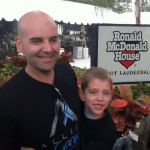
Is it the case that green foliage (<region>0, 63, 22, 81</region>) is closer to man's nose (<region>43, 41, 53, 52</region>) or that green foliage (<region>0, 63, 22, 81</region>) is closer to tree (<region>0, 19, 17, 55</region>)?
man's nose (<region>43, 41, 53, 52</region>)

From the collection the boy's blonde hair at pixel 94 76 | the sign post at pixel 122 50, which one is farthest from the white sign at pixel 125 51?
the boy's blonde hair at pixel 94 76

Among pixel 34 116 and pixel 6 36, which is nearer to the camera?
pixel 34 116

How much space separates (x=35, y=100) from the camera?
4.47ft

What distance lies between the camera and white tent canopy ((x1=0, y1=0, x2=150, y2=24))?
9.32 meters

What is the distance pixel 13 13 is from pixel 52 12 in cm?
219

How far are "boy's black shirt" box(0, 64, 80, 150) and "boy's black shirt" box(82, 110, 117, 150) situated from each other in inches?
7.1

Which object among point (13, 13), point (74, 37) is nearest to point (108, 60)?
point (13, 13)

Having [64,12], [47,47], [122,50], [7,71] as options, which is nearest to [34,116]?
[47,47]

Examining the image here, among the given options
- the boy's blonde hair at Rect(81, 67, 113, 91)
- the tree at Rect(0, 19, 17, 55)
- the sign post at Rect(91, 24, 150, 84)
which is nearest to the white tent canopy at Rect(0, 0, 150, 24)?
the tree at Rect(0, 19, 17, 55)

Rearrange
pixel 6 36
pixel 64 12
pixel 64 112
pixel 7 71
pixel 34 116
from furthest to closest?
pixel 6 36
pixel 64 12
pixel 7 71
pixel 64 112
pixel 34 116

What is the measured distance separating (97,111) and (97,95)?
0.42 feet

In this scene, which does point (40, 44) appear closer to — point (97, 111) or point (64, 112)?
point (64, 112)

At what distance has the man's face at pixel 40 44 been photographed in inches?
52.4

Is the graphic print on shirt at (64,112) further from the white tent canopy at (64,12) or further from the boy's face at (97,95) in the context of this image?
the white tent canopy at (64,12)
